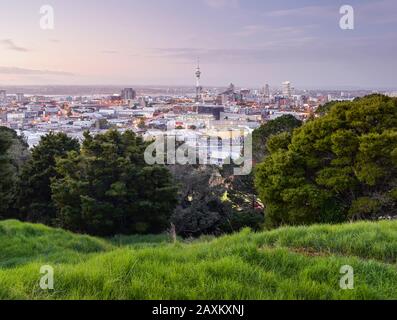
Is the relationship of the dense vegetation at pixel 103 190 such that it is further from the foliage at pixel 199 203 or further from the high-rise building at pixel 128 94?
the high-rise building at pixel 128 94

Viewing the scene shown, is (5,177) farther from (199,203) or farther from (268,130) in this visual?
(268,130)

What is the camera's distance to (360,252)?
4.76 m

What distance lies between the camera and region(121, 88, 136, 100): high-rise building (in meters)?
19.7

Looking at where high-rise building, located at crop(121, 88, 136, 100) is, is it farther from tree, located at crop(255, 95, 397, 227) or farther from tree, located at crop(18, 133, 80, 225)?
tree, located at crop(255, 95, 397, 227)

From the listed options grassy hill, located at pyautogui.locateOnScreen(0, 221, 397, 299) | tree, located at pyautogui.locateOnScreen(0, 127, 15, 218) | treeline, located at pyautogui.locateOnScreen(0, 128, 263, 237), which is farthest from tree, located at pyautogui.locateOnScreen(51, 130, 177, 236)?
grassy hill, located at pyautogui.locateOnScreen(0, 221, 397, 299)

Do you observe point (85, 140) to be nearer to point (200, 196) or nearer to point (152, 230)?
point (152, 230)

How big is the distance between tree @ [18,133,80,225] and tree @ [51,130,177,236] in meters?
1.42

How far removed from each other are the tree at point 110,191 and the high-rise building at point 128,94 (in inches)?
96.1

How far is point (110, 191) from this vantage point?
54.4 ft

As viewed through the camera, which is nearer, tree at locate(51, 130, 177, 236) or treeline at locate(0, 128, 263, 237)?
tree at locate(51, 130, 177, 236)


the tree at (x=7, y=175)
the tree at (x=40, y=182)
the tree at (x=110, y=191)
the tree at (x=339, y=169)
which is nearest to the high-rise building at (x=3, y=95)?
the tree at (x=7, y=175)

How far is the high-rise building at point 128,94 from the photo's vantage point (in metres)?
19.7

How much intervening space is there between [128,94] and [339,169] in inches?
434
